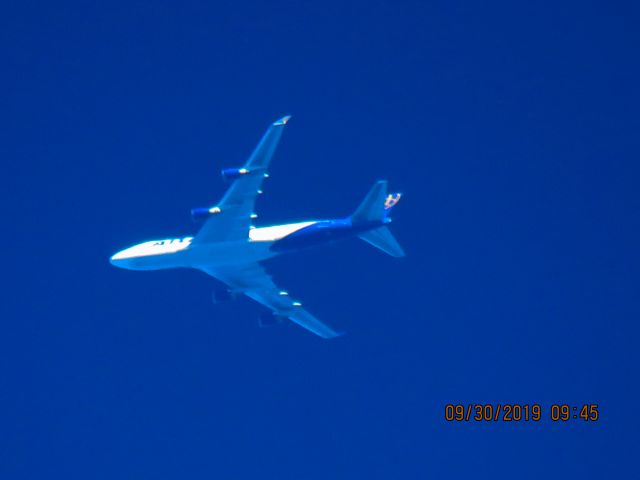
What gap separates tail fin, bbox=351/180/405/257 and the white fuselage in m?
3.03

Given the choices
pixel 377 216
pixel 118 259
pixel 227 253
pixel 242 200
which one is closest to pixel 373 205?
pixel 377 216

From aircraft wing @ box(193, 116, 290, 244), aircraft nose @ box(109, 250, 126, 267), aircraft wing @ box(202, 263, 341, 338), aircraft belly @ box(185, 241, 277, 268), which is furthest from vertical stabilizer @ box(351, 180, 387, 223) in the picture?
aircraft nose @ box(109, 250, 126, 267)

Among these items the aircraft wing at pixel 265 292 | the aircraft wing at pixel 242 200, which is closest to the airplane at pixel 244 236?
the aircraft wing at pixel 242 200

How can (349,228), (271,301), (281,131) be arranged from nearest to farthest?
1. (281,131)
2. (349,228)
3. (271,301)

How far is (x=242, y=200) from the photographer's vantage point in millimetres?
51906

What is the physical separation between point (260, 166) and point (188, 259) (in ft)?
24.5

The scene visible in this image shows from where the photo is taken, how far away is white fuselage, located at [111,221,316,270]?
5281cm

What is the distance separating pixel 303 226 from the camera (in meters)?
53.4

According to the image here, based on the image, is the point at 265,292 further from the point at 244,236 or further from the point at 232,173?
the point at 232,173

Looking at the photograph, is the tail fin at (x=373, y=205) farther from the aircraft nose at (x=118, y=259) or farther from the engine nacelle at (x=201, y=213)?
the aircraft nose at (x=118, y=259)

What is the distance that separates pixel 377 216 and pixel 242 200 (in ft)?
25.5

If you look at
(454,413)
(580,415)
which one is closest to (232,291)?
(454,413)

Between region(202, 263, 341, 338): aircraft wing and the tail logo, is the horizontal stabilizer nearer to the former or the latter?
the tail logo

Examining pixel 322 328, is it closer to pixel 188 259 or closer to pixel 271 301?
pixel 271 301
